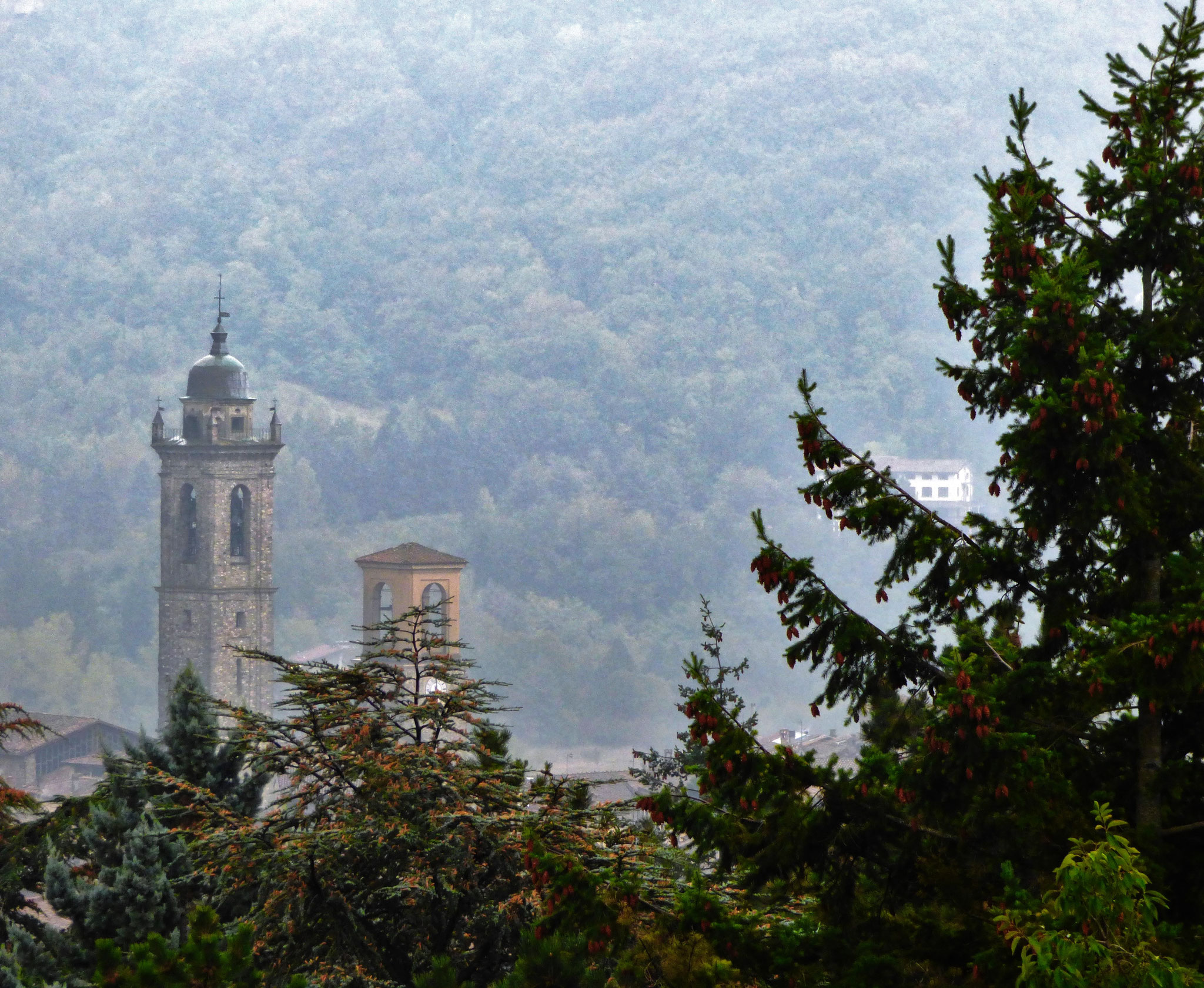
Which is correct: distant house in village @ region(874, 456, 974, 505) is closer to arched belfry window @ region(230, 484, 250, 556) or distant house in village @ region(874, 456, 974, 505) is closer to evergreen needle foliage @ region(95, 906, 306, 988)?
arched belfry window @ region(230, 484, 250, 556)

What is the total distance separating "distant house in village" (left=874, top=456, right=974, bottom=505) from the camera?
346 feet

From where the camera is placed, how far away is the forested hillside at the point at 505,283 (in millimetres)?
99000

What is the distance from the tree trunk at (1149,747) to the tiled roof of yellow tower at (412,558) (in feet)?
197

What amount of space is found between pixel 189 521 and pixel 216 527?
142 centimetres

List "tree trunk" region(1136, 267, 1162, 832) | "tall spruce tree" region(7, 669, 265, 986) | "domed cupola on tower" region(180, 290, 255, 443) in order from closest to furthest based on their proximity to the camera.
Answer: "tree trunk" region(1136, 267, 1162, 832)
"tall spruce tree" region(7, 669, 265, 986)
"domed cupola on tower" region(180, 290, 255, 443)

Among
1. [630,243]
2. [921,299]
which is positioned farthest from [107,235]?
[921,299]

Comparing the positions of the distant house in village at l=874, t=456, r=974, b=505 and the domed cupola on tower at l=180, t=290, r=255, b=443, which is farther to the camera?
the distant house in village at l=874, t=456, r=974, b=505

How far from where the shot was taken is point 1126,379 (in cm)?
637

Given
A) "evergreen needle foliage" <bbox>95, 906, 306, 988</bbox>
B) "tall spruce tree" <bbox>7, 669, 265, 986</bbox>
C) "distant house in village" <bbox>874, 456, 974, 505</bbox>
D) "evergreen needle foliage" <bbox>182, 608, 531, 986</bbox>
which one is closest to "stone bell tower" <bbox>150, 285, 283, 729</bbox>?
"distant house in village" <bbox>874, 456, 974, 505</bbox>

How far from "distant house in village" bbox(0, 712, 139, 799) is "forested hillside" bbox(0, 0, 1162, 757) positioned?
15568 millimetres

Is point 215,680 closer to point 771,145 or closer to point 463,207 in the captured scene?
point 463,207

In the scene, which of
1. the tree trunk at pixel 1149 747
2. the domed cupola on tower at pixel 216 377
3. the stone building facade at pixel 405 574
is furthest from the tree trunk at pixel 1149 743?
the domed cupola on tower at pixel 216 377

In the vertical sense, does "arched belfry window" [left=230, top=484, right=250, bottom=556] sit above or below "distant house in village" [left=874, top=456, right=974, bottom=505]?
below

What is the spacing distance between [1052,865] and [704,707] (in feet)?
4.49
